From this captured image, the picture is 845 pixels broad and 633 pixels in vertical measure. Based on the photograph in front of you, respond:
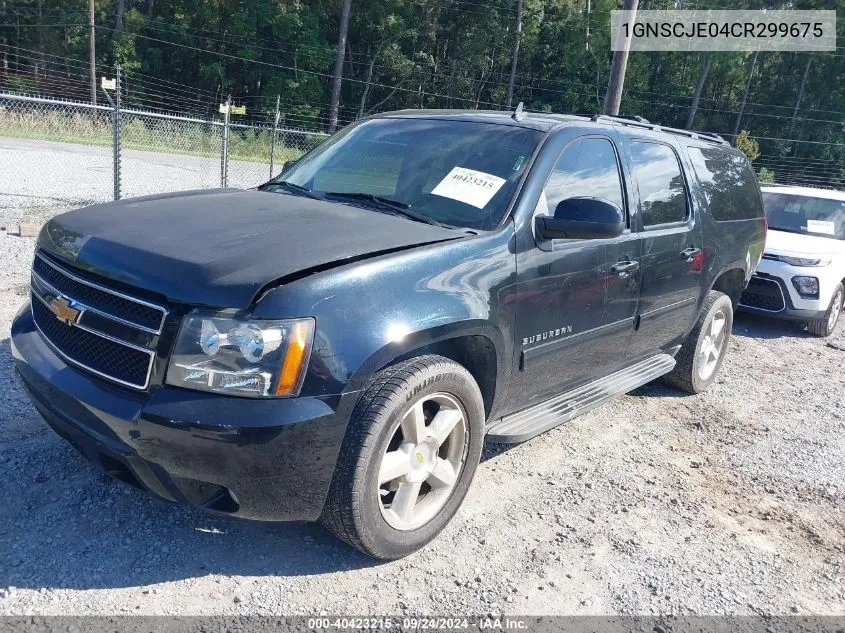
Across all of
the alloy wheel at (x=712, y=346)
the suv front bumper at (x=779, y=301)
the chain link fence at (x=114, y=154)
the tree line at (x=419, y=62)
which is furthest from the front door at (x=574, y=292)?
the tree line at (x=419, y=62)

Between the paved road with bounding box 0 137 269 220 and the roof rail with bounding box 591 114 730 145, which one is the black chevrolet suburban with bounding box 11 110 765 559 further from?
the paved road with bounding box 0 137 269 220

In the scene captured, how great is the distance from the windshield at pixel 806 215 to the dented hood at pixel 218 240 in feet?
23.7

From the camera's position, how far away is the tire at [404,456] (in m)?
2.57

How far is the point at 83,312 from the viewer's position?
8.68ft

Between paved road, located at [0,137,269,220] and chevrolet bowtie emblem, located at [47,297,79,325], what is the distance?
8.07m

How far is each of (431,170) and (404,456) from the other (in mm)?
1551

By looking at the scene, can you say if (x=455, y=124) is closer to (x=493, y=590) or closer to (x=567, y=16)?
(x=493, y=590)

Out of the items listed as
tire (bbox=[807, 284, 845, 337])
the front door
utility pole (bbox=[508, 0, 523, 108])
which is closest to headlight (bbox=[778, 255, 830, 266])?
tire (bbox=[807, 284, 845, 337])

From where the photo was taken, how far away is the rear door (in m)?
4.19

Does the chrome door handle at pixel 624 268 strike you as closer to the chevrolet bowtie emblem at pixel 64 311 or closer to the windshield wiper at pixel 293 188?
the windshield wiper at pixel 293 188

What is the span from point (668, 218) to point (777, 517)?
1919 mm

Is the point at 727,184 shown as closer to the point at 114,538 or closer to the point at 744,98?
the point at 114,538

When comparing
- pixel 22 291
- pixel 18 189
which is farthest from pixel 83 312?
pixel 18 189

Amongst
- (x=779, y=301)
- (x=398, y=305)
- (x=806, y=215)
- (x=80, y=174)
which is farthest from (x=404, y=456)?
(x=80, y=174)
